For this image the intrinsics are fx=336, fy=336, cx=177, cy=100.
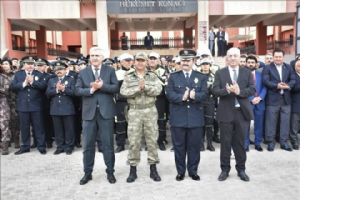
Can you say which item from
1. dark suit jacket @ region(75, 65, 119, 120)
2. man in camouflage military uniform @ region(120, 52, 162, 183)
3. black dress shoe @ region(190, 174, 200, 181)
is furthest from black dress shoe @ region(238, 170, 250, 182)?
dark suit jacket @ region(75, 65, 119, 120)

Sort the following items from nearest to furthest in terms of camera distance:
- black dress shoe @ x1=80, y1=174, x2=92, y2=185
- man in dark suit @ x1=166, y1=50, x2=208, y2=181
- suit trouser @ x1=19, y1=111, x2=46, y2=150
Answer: black dress shoe @ x1=80, y1=174, x2=92, y2=185 → man in dark suit @ x1=166, y1=50, x2=208, y2=181 → suit trouser @ x1=19, y1=111, x2=46, y2=150

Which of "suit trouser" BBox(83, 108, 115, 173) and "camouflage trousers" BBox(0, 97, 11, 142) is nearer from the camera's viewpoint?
"suit trouser" BBox(83, 108, 115, 173)

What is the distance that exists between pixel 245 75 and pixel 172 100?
1140 mm

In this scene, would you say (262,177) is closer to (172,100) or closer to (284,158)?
(284,158)

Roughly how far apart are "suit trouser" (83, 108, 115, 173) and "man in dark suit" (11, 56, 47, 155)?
2.25 metres

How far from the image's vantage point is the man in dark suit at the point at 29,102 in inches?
264

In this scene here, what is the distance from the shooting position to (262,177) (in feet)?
16.4

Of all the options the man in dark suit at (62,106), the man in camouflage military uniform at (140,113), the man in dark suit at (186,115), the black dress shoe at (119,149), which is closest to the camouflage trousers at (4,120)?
the man in dark suit at (62,106)

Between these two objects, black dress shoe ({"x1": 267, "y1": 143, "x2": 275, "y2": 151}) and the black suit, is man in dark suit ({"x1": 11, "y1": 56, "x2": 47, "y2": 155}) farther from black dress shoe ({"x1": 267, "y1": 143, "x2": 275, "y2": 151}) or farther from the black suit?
black dress shoe ({"x1": 267, "y1": 143, "x2": 275, "y2": 151})

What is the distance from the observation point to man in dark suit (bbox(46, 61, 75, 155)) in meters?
6.69

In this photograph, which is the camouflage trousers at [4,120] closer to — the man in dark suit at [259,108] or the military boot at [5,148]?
the military boot at [5,148]

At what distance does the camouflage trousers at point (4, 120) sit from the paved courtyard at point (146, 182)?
0.56 meters
